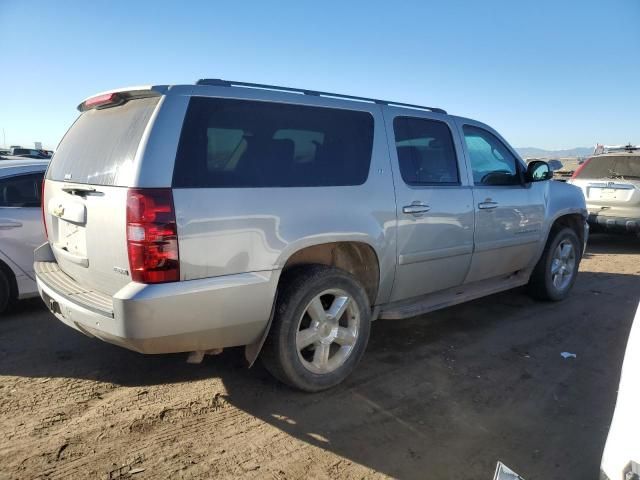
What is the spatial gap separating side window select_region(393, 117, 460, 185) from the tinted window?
36 cm

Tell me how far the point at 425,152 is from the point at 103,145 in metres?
2.44

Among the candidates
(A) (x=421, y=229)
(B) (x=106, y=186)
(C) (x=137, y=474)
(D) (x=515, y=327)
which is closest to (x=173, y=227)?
(B) (x=106, y=186)

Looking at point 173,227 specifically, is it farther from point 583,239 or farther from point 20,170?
point 583,239

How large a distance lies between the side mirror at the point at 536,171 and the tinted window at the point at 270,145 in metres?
2.16

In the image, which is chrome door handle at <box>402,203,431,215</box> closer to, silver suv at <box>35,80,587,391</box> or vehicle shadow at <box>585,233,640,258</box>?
silver suv at <box>35,80,587,391</box>

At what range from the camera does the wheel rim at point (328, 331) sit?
10.7 feet

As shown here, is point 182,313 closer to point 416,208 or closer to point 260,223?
point 260,223

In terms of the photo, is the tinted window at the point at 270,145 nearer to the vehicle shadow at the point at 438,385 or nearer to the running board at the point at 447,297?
the running board at the point at 447,297

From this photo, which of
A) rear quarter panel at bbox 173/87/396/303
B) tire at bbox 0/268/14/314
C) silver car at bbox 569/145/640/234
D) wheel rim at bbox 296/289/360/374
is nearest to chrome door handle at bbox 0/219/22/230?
tire at bbox 0/268/14/314

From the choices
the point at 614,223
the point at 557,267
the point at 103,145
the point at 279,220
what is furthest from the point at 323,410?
the point at 614,223

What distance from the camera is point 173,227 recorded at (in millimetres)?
2541

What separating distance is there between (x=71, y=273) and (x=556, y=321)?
4.42 meters

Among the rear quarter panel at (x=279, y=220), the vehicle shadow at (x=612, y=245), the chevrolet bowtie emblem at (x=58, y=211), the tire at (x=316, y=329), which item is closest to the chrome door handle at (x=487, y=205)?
the rear quarter panel at (x=279, y=220)

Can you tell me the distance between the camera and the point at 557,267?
552 cm
